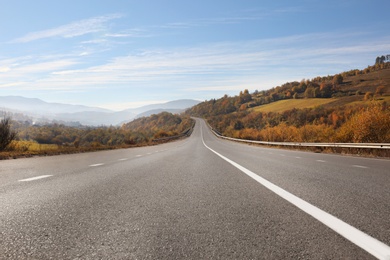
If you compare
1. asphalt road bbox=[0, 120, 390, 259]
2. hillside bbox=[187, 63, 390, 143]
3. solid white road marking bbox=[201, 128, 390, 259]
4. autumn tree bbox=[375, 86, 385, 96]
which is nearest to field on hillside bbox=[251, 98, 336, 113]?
hillside bbox=[187, 63, 390, 143]

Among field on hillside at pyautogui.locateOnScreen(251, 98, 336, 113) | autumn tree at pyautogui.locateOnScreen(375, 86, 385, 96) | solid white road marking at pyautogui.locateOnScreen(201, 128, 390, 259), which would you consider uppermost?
autumn tree at pyautogui.locateOnScreen(375, 86, 385, 96)

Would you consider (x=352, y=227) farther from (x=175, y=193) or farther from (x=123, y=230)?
(x=175, y=193)

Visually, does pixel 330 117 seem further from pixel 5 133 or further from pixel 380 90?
pixel 5 133

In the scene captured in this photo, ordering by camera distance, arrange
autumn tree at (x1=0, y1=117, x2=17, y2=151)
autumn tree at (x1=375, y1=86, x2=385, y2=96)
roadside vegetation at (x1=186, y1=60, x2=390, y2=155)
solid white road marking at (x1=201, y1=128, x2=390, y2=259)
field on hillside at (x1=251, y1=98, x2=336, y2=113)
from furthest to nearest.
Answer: field on hillside at (x1=251, y1=98, x2=336, y2=113)
autumn tree at (x1=375, y1=86, x2=385, y2=96)
roadside vegetation at (x1=186, y1=60, x2=390, y2=155)
autumn tree at (x1=0, y1=117, x2=17, y2=151)
solid white road marking at (x1=201, y1=128, x2=390, y2=259)

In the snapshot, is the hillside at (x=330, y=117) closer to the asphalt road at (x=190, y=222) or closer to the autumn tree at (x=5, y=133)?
the asphalt road at (x=190, y=222)

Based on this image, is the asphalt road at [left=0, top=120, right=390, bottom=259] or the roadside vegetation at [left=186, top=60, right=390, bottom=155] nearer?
the asphalt road at [left=0, top=120, right=390, bottom=259]

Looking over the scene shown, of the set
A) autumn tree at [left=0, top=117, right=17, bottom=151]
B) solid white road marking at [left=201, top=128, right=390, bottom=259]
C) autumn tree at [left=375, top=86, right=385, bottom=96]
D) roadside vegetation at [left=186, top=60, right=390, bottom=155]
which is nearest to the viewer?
solid white road marking at [left=201, top=128, right=390, bottom=259]

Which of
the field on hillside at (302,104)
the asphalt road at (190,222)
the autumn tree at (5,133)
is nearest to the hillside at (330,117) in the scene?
the field on hillside at (302,104)

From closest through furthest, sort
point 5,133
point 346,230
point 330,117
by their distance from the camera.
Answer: point 346,230 → point 5,133 → point 330,117

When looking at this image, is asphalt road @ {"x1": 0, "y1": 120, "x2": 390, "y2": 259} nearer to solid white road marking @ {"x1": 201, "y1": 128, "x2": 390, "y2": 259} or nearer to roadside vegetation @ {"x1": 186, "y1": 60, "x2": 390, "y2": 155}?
solid white road marking @ {"x1": 201, "y1": 128, "x2": 390, "y2": 259}

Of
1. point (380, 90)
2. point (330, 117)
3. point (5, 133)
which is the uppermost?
point (380, 90)

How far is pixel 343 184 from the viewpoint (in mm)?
6555

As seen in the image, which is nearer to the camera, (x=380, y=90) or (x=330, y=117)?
(x=330, y=117)

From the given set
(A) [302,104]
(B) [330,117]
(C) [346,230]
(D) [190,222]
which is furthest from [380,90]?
(D) [190,222]
